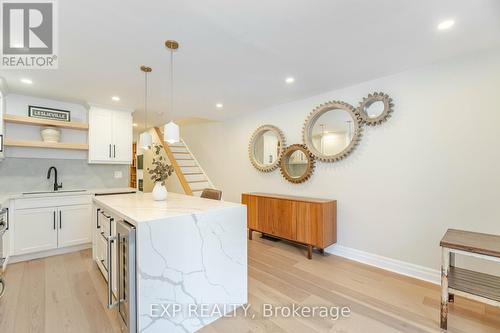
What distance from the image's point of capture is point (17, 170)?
3365mm

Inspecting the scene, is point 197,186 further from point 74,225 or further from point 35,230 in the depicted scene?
point 35,230

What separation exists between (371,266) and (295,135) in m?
2.19

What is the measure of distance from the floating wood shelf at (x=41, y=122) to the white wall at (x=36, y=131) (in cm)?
17

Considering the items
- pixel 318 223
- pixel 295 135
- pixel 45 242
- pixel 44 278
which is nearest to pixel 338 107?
pixel 295 135

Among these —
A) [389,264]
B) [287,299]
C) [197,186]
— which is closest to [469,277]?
[389,264]

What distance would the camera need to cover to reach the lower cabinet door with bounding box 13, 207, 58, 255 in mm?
2949

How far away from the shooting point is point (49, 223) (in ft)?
10.4

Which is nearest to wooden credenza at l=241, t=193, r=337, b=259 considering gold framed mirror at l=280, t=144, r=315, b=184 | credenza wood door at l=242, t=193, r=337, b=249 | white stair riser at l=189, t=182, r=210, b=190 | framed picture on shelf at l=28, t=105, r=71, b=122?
credenza wood door at l=242, t=193, r=337, b=249

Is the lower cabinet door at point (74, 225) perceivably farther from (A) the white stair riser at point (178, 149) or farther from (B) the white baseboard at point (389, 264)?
(B) the white baseboard at point (389, 264)

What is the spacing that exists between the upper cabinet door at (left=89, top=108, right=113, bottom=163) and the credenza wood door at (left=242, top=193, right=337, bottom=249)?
2691 millimetres

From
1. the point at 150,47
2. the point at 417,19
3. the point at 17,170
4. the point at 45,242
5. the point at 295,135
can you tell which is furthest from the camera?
the point at 295,135

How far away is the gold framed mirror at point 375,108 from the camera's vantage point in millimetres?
2746

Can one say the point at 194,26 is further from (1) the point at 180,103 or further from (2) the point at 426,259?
(2) the point at 426,259

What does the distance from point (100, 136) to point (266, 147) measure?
293cm
